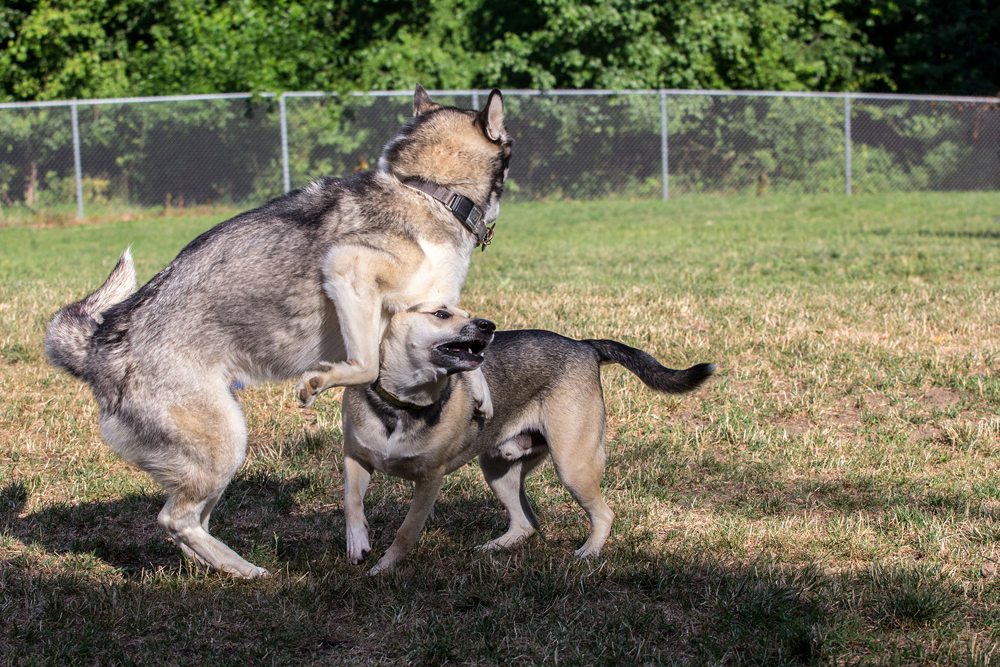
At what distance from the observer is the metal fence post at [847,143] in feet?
65.8

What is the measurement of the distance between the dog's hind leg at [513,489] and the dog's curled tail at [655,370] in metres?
0.59

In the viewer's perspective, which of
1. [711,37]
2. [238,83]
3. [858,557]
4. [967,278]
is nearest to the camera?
[858,557]

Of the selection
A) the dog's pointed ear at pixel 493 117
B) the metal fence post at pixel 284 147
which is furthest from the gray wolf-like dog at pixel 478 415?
the metal fence post at pixel 284 147

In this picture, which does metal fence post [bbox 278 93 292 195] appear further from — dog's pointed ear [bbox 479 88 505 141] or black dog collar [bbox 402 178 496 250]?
black dog collar [bbox 402 178 496 250]

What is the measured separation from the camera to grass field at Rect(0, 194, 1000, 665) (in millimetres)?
3207

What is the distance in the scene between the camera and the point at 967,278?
923 cm

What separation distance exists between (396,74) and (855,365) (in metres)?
15.3

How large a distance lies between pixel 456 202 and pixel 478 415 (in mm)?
931

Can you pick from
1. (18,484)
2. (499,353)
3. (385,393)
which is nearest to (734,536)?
(499,353)

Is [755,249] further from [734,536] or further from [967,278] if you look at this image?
[734,536]

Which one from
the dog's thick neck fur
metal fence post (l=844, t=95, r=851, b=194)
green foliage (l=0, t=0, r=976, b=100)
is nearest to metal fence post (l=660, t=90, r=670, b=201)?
green foliage (l=0, t=0, r=976, b=100)

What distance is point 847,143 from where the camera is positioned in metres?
20.2

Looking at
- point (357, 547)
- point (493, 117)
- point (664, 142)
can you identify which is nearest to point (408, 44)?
point (664, 142)

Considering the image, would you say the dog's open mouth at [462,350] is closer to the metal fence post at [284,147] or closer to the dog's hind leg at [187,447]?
the dog's hind leg at [187,447]
